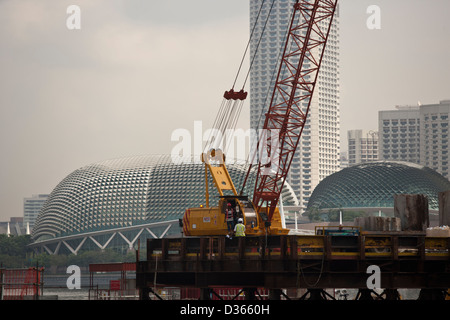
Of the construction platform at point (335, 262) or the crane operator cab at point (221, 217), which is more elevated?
the crane operator cab at point (221, 217)

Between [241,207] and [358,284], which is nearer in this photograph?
[358,284]

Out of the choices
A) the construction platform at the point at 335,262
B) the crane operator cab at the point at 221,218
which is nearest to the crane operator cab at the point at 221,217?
the crane operator cab at the point at 221,218

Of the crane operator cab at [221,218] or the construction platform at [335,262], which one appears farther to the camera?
the crane operator cab at [221,218]

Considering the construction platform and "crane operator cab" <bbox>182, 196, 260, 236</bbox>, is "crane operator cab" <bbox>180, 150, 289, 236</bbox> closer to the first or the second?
"crane operator cab" <bbox>182, 196, 260, 236</bbox>

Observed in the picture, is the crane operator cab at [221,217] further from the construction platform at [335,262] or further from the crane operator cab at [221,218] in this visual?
the construction platform at [335,262]

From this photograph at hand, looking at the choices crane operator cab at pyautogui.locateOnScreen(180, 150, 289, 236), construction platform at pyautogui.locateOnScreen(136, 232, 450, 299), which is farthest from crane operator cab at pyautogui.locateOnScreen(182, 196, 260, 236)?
construction platform at pyautogui.locateOnScreen(136, 232, 450, 299)

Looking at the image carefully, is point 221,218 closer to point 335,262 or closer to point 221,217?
point 221,217

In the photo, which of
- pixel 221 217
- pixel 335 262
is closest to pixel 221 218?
pixel 221 217
